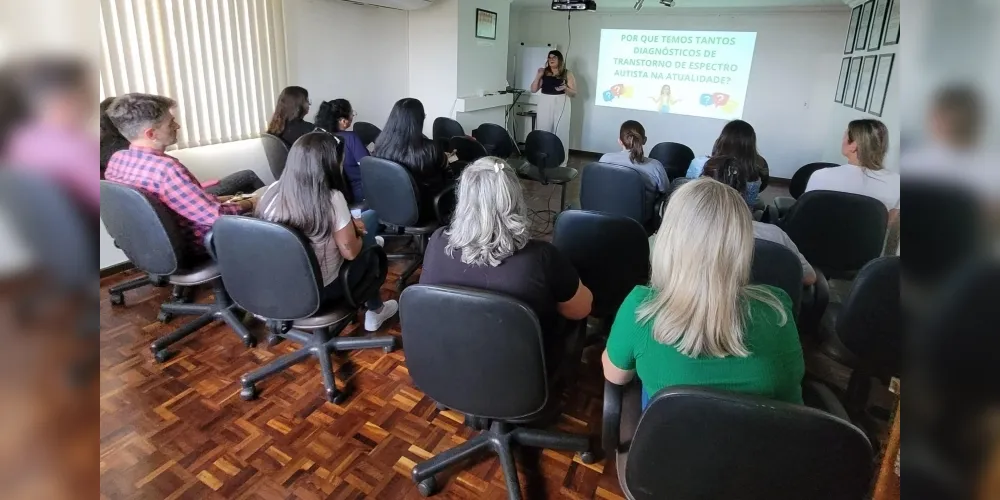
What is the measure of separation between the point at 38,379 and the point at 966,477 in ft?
1.10

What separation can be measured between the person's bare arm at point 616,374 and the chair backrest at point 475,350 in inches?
6.4

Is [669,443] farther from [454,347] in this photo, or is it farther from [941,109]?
[941,109]

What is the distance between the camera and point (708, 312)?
3.60ft

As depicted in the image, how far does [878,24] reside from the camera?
3959 mm

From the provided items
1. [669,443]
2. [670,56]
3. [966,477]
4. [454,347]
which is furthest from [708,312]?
[670,56]

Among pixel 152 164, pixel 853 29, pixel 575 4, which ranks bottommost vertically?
pixel 152 164

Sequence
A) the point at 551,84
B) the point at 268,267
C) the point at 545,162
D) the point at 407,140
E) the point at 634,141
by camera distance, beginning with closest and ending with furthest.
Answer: the point at 268,267, the point at 407,140, the point at 634,141, the point at 545,162, the point at 551,84

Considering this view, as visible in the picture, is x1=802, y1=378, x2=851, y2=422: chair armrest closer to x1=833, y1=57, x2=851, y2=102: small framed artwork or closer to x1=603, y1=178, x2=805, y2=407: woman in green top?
x1=603, y1=178, x2=805, y2=407: woman in green top

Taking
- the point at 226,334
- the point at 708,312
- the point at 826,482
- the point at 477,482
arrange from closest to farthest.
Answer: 1. the point at 826,482
2. the point at 708,312
3. the point at 477,482
4. the point at 226,334

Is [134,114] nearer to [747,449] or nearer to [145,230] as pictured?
[145,230]

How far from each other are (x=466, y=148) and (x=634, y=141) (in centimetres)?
149

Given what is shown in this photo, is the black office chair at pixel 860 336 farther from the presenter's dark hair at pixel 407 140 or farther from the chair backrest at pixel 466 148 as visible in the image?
the chair backrest at pixel 466 148

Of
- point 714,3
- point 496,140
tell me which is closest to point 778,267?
point 496,140

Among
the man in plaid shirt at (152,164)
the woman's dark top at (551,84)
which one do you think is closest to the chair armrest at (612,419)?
the man in plaid shirt at (152,164)
